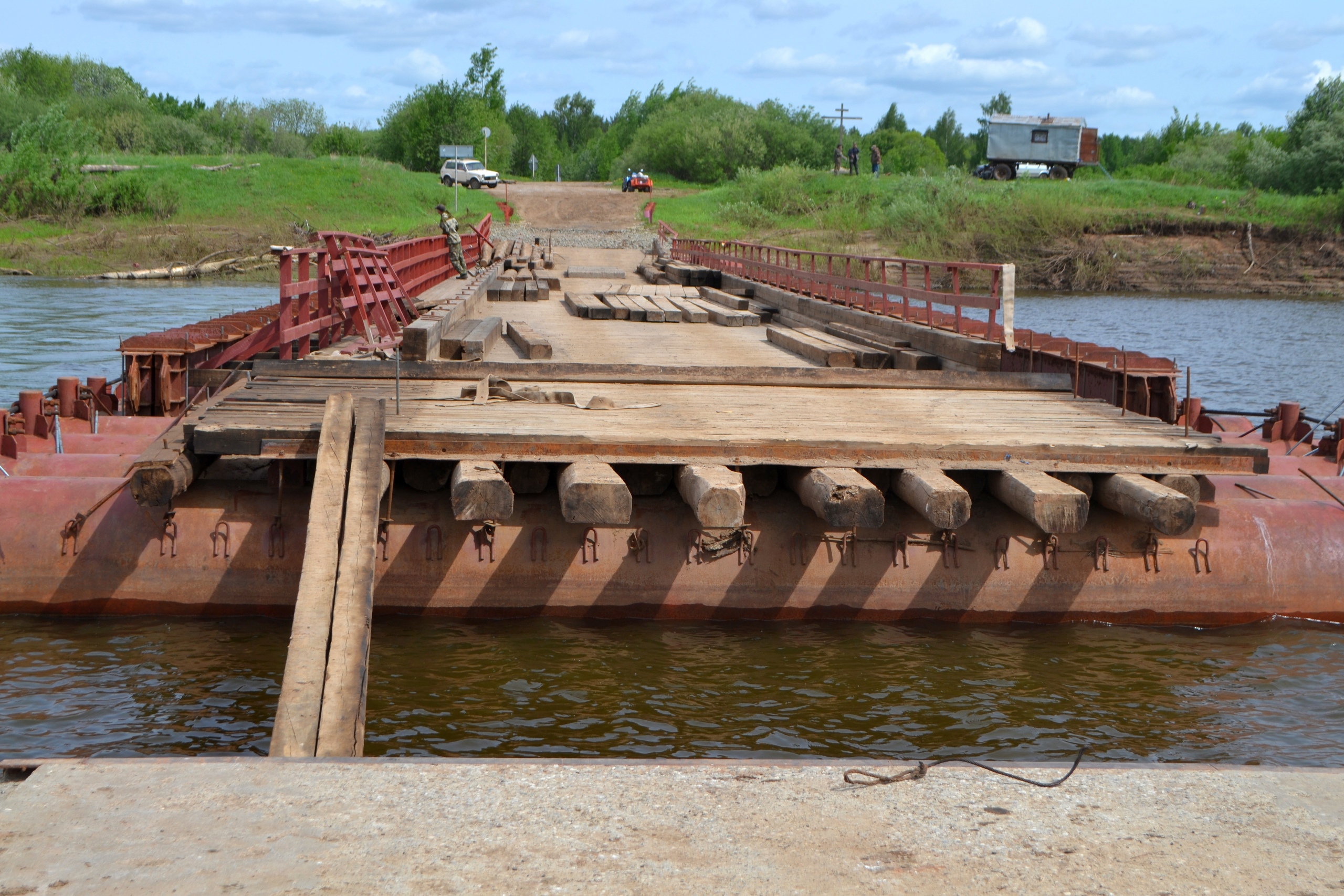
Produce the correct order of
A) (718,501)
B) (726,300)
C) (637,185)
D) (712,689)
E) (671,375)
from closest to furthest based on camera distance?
(718,501)
(712,689)
(671,375)
(726,300)
(637,185)

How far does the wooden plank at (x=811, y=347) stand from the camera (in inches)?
428

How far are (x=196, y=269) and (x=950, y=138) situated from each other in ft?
438

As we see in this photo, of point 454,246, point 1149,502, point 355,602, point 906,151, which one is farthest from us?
point 906,151

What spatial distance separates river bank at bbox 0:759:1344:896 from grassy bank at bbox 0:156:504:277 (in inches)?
1807

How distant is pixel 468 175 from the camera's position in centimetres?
6656

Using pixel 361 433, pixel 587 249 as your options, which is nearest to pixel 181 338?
pixel 361 433

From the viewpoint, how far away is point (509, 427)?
22.5 feet

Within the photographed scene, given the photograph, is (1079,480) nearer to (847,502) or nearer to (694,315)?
(847,502)

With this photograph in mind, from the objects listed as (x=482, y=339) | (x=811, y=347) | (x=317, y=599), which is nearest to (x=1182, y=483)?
(x=317, y=599)

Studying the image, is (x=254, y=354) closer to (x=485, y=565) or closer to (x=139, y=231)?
(x=485, y=565)

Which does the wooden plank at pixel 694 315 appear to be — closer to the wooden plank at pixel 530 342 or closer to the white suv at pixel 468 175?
the wooden plank at pixel 530 342

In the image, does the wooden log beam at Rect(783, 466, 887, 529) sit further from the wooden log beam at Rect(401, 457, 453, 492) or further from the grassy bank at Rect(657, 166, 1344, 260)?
the grassy bank at Rect(657, 166, 1344, 260)

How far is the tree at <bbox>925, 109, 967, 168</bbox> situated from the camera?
155750 mm

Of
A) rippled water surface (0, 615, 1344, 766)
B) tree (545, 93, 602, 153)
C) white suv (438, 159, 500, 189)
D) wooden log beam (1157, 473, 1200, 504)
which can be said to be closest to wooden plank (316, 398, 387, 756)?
rippled water surface (0, 615, 1344, 766)
